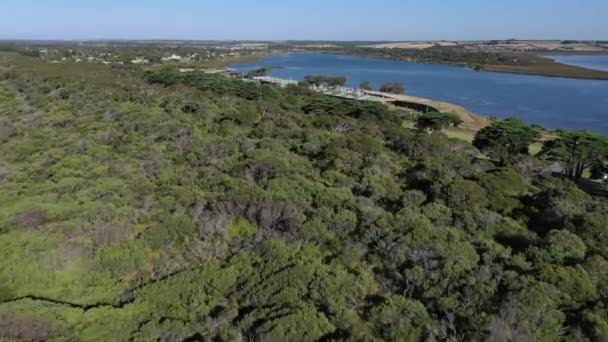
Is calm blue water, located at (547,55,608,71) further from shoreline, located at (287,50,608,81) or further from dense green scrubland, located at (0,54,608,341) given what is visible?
dense green scrubland, located at (0,54,608,341)

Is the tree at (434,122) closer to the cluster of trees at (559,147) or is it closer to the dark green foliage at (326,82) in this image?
the cluster of trees at (559,147)

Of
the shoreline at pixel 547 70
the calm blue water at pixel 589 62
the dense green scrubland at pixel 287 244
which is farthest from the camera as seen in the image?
the calm blue water at pixel 589 62

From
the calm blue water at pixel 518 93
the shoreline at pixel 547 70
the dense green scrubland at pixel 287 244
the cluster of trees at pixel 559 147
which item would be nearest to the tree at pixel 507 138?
the cluster of trees at pixel 559 147

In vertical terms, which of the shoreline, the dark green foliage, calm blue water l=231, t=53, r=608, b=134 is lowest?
calm blue water l=231, t=53, r=608, b=134

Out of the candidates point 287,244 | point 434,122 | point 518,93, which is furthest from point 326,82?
point 287,244

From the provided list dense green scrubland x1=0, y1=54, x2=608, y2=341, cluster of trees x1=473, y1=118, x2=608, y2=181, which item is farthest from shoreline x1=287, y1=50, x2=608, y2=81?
dense green scrubland x1=0, y1=54, x2=608, y2=341

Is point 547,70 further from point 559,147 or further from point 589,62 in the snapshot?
point 559,147
